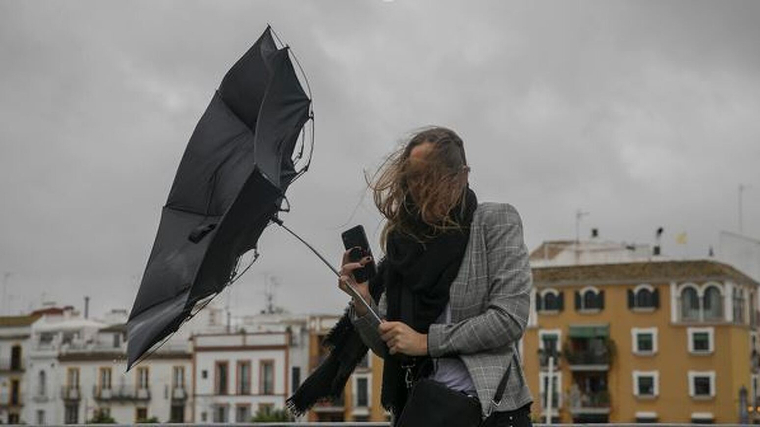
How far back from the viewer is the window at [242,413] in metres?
65.4

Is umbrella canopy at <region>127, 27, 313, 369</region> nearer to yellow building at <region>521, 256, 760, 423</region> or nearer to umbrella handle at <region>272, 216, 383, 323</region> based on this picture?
umbrella handle at <region>272, 216, 383, 323</region>

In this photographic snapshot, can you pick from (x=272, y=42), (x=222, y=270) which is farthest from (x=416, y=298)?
(x=272, y=42)

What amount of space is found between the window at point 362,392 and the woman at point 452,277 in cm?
6038

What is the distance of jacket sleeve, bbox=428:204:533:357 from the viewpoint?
2.57 meters

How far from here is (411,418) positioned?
261cm

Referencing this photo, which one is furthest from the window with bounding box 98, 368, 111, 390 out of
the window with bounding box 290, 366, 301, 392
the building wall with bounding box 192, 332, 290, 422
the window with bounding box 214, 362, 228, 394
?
the window with bounding box 290, 366, 301, 392

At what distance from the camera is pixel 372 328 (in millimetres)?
2781

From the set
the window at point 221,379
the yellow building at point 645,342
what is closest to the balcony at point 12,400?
the window at point 221,379

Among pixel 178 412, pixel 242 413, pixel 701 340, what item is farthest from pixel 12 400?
pixel 701 340

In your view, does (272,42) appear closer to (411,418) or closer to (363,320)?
(363,320)

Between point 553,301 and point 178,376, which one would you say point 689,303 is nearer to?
point 553,301

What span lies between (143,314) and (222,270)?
359 millimetres

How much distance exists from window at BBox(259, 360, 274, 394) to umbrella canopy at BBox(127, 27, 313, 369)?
62.3 m

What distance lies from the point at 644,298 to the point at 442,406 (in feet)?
186
